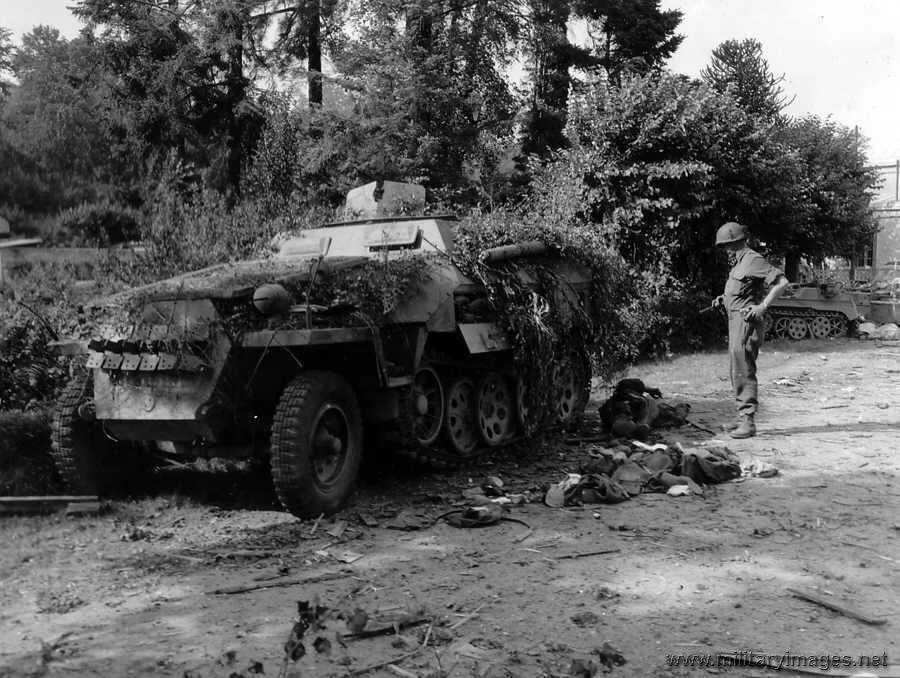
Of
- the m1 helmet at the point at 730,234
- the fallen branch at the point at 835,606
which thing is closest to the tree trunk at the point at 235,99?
the m1 helmet at the point at 730,234

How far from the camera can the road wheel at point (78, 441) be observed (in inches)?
224

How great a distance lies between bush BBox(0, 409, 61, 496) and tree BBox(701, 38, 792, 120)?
24184mm

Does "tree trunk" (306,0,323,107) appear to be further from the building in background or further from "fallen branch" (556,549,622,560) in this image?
the building in background

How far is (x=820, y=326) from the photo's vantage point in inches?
807

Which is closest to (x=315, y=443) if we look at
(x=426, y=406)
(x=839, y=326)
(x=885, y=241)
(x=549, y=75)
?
(x=426, y=406)

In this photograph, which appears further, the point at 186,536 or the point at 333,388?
the point at 333,388

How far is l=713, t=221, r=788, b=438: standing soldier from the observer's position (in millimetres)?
7949

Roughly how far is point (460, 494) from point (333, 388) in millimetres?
1308

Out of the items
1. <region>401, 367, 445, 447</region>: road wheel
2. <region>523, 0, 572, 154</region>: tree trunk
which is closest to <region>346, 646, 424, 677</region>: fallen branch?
<region>401, 367, 445, 447</region>: road wheel

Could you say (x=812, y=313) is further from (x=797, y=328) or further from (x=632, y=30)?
(x=632, y=30)

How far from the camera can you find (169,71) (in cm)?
2184

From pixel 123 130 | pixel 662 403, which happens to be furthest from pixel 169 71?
pixel 662 403

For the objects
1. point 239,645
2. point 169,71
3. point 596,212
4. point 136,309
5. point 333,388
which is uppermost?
point 169,71

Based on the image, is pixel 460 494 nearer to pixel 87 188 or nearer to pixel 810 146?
pixel 810 146
